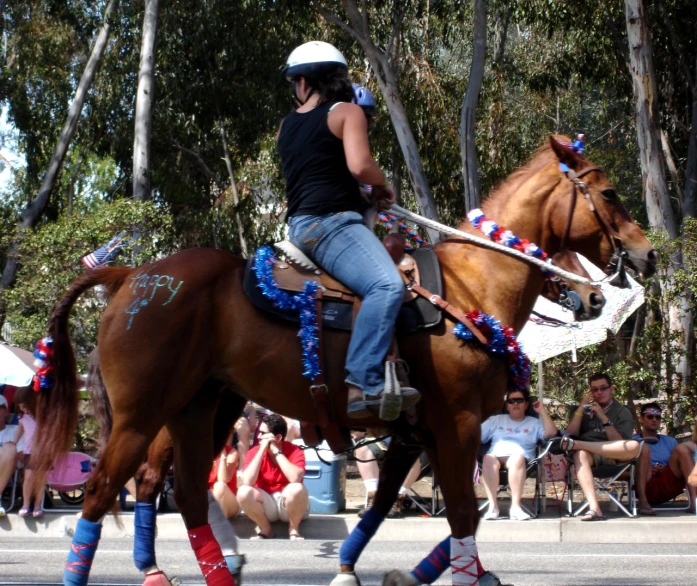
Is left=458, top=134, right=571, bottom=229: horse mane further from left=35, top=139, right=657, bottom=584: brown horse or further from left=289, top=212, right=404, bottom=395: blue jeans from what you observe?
left=289, top=212, right=404, bottom=395: blue jeans

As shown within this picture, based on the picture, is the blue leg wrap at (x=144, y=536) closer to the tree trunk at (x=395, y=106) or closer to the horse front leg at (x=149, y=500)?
the horse front leg at (x=149, y=500)

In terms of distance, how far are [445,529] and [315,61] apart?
6.20 meters

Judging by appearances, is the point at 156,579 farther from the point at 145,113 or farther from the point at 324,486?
the point at 145,113

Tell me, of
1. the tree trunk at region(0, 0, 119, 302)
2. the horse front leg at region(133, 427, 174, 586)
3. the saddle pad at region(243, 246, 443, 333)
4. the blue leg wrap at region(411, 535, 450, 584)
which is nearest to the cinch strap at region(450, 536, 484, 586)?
the blue leg wrap at region(411, 535, 450, 584)

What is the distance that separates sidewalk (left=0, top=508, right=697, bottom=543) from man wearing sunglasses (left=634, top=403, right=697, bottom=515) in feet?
1.42

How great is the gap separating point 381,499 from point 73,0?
2311 centimetres

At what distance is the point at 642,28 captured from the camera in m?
17.3

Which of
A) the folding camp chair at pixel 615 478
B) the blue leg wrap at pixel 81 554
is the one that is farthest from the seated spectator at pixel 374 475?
the blue leg wrap at pixel 81 554

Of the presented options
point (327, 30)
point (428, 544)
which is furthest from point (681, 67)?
point (428, 544)

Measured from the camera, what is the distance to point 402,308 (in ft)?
17.3

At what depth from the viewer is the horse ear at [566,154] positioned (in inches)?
223

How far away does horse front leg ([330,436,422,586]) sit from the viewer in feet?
19.2

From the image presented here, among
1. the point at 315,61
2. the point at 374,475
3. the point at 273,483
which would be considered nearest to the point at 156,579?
the point at 315,61

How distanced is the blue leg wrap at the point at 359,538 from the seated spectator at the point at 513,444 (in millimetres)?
4811
